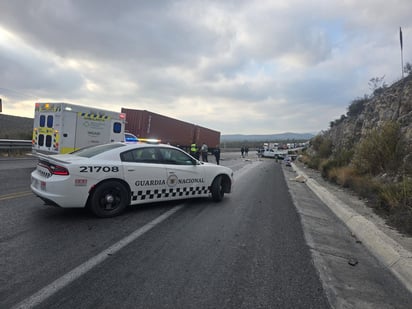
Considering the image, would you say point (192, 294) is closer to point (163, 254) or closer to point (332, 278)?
point (163, 254)

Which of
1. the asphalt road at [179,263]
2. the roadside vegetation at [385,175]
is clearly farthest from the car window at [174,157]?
the roadside vegetation at [385,175]

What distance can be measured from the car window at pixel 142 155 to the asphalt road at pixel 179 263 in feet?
3.54

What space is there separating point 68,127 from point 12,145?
8882 millimetres

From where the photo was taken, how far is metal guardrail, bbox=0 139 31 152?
16266mm

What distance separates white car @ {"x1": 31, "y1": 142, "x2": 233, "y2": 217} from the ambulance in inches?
220

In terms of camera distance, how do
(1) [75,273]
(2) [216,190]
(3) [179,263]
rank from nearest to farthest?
(1) [75,273]
(3) [179,263]
(2) [216,190]

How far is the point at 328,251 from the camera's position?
414cm

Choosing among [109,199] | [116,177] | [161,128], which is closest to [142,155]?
[116,177]

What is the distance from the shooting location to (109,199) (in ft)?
17.0

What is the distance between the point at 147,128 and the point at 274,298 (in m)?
19.5

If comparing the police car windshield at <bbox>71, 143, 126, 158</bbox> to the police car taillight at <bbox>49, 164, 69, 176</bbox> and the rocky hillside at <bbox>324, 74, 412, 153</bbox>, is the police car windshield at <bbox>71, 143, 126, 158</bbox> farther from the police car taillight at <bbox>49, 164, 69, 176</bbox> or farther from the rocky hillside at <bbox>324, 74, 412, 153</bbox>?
the rocky hillside at <bbox>324, 74, 412, 153</bbox>

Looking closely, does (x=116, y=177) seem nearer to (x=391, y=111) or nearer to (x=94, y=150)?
(x=94, y=150)

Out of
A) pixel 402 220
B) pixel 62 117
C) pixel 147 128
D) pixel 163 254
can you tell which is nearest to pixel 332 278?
pixel 163 254

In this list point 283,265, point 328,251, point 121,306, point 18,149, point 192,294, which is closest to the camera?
point 121,306
